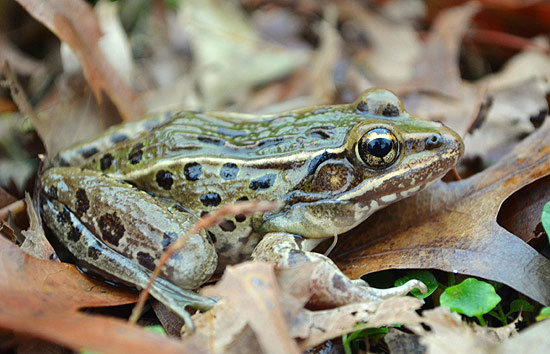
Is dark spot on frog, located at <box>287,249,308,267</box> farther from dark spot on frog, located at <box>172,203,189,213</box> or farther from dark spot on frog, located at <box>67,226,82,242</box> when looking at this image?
dark spot on frog, located at <box>67,226,82,242</box>

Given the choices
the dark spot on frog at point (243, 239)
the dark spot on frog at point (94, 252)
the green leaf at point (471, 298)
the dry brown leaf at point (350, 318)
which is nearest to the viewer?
the dry brown leaf at point (350, 318)

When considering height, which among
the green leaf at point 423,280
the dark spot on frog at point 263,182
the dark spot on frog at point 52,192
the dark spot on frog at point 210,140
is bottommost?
the green leaf at point 423,280

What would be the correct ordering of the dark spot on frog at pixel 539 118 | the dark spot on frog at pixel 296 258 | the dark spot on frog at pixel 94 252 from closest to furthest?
the dark spot on frog at pixel 296 258 < the dark spot on frog at pixel 94 252 < the dark spot on frog at pixel 539 118

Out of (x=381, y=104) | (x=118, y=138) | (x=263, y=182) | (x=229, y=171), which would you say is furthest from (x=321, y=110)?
(x=118, y=138)

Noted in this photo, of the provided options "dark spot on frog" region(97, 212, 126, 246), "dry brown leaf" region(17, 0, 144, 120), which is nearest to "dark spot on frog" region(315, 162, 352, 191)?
"dark spot on frog" region(97, 212, 126, 246)

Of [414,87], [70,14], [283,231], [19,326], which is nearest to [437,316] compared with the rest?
[283,231]

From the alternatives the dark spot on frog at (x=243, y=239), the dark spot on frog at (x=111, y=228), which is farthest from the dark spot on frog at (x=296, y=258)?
the dark spot on frog at (x=111, y=228)

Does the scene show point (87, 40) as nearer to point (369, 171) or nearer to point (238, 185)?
point (238, 185)

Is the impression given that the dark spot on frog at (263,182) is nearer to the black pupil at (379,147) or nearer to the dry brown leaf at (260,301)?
the black pupil at (379,147)
